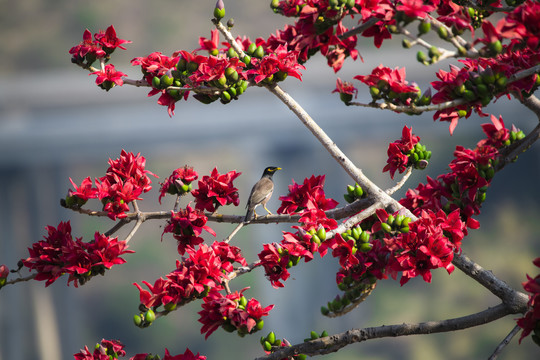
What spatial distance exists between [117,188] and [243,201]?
1184 inches

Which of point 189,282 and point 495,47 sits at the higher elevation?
point 495,47

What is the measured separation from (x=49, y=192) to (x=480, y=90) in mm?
21557

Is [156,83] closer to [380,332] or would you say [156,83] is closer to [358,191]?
[358,191]

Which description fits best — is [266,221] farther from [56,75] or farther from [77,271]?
[56,75]

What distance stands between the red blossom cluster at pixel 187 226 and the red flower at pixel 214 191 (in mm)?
107

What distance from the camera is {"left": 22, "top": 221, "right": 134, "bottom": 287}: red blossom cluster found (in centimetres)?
266

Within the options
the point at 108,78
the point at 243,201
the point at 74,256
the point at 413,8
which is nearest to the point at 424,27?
the point at 413,8

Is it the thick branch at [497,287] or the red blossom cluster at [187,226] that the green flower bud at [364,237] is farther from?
the red blossom cluster at [187,226]

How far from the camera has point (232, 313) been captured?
2.45 m

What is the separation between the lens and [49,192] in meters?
22.3

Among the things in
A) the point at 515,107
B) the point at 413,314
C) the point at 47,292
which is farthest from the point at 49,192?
the point at 515,107

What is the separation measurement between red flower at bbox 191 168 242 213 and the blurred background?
9702 mm

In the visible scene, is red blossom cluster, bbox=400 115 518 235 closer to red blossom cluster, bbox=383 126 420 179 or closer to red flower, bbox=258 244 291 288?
red blossom cluster, bbox=383 126 420 179

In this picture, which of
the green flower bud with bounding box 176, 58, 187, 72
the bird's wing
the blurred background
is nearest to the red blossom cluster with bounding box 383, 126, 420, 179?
the bird's wing
